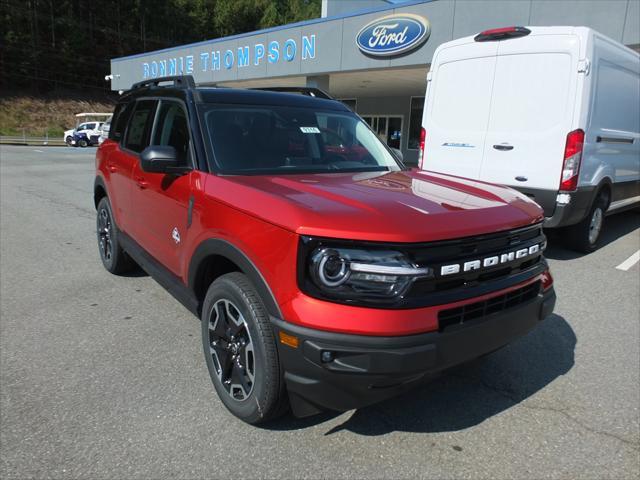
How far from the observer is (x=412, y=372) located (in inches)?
82.4

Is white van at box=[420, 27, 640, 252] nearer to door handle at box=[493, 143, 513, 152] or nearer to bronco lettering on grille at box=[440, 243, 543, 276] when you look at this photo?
door handle at box=[493, 143, 513, 152]

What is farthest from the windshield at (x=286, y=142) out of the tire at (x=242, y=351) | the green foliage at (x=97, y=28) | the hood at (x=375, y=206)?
the green foliage at (x=97, y=28)

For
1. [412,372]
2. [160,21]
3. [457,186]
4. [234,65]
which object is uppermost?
[160,21]

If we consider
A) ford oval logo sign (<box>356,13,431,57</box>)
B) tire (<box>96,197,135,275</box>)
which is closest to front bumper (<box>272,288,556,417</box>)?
tire (<box>96,197,135,275</box>)

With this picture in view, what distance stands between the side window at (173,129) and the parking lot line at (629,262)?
5255 millimetres

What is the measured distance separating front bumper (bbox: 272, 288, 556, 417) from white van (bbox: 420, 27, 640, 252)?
409 cm

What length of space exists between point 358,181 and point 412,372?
1333mm

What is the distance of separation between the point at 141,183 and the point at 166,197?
2.07 feet

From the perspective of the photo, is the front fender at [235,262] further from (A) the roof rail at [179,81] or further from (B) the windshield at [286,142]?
(A) the roof rail at [179,81]

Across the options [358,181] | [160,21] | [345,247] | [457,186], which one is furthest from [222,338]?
[160,21]

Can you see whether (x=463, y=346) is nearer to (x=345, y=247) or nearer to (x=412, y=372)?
(x=412, y=372)

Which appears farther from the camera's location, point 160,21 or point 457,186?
point 160,21

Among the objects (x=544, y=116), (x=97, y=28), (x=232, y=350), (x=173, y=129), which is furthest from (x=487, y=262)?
(x=97, y=28)

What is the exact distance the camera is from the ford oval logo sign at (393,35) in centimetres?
1471
